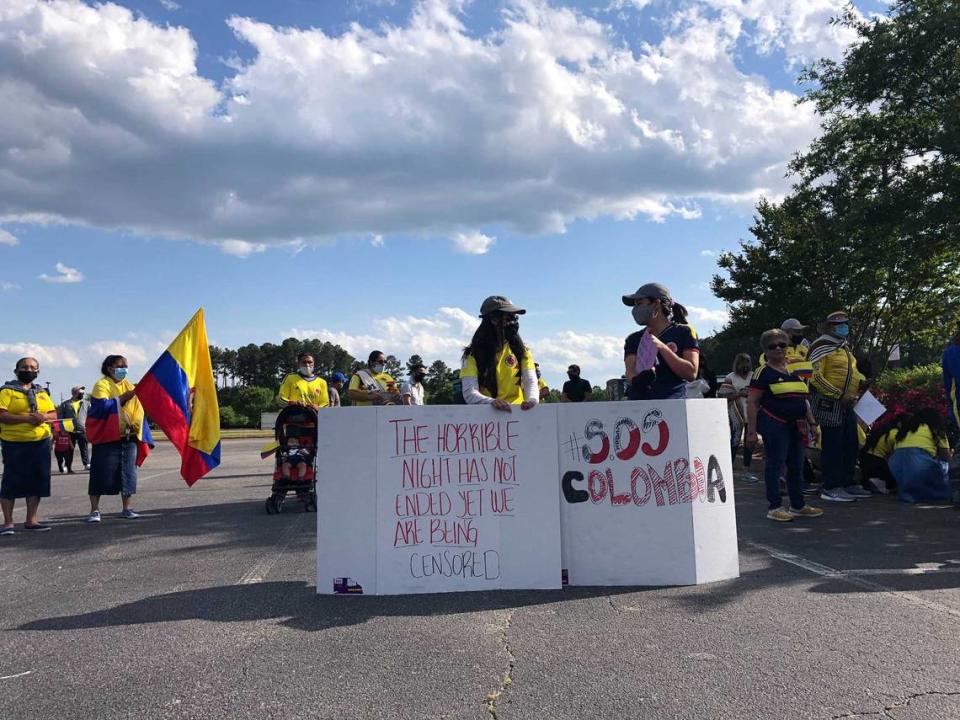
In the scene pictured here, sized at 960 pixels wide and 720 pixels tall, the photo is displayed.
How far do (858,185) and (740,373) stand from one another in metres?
9.33

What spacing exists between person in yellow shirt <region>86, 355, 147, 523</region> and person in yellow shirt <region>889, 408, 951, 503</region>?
349 inches

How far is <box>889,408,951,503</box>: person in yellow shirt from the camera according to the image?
333 inches

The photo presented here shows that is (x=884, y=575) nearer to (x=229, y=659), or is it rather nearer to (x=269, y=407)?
(x=229, y=659)

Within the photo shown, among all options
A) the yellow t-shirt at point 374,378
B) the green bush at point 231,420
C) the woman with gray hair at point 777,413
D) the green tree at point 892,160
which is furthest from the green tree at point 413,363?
the green bush at point 231,420

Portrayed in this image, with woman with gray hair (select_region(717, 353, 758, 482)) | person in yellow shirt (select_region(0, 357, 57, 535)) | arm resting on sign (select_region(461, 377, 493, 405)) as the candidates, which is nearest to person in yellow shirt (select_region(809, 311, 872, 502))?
woman with gray hair (select_region(717, 353, 758, 482))

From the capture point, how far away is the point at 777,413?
7.09m

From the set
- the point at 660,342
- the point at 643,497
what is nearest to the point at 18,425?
the point at 643,497

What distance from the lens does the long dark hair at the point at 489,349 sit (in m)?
5.49

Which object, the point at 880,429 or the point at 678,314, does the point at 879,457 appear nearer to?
the point at 880,429

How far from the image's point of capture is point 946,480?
334 inches

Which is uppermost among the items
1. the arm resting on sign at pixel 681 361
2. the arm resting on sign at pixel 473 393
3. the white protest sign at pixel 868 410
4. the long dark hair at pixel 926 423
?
the arm resting on sign at pixel 681 361

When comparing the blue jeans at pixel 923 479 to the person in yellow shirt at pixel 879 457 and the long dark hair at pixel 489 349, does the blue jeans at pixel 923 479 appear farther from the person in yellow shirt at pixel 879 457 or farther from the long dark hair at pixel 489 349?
the long dark hair at pixel 489 349

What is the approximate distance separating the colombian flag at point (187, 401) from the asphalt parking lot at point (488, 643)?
1.16 metres

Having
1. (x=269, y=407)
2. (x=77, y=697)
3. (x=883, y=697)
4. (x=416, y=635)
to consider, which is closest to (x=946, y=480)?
(x=883, y=697)
